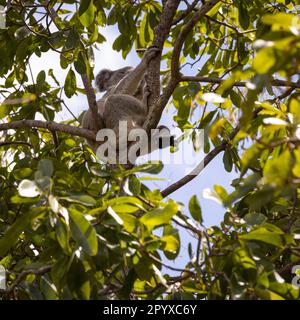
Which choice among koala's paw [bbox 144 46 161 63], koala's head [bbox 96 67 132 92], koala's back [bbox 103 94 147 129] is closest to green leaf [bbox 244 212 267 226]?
koala's paw [bbox 144 46 161 63]

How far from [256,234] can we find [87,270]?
31.7 inches

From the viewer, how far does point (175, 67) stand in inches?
171

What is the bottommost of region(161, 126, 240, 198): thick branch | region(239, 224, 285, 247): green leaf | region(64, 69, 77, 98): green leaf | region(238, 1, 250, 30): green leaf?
region(161, 126, 240, 198): thick branch

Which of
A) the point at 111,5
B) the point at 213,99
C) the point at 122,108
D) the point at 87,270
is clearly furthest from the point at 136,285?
the point at 111,5

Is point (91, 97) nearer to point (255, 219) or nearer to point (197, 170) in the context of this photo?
point (197, 170)

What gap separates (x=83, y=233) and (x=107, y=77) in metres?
5.63

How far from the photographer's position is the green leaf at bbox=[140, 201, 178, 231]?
268 centimetres

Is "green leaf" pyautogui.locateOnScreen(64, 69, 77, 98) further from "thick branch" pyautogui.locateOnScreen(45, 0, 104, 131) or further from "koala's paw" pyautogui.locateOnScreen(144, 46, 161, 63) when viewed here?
"koala's paw" pyautogui.locateOnScreen(144, 46, 161, 63)

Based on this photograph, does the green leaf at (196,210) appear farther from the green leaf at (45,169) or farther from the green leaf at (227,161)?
the green leaf at (227,161)

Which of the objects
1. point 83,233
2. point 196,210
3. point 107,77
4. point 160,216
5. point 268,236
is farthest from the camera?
point 107,77

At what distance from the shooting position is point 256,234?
2842 millimetres

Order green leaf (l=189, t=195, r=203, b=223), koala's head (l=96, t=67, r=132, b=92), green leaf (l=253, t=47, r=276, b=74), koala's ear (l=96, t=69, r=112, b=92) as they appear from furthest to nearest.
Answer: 1. koala's ear (l=96, t=69, r=112, b=92)
2. koala's head (l=96, t=67, r=132, b=92)
3. green leaf (l=189, t=195, r=203, b=223)
4. green leaf (l=253, t=47, r=276, b=74)

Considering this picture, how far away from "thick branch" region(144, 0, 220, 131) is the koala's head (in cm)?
326

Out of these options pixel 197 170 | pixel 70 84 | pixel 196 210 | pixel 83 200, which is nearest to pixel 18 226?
pixel 83 200
